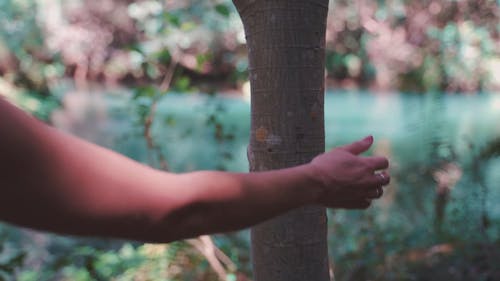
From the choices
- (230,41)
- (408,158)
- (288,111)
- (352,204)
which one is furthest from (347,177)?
(408,158)

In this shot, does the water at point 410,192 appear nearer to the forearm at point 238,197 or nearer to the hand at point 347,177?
the hand at point 347,177

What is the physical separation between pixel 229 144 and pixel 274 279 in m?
2.37

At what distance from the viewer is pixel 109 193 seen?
85 cm

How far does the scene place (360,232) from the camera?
363 centimetres

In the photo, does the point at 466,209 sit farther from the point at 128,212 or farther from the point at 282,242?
the point at 128,212

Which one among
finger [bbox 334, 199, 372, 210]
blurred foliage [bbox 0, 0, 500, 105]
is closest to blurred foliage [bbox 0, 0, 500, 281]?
blurred foliage [bbox 0, 0, 500, 105]

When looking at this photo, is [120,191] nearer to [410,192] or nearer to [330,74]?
[410,192]

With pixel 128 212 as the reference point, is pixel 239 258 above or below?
below

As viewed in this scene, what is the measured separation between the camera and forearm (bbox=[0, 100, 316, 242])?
806mm

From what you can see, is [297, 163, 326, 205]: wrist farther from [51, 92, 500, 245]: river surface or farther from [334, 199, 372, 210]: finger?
[51, 92, 500, 245]: river surface

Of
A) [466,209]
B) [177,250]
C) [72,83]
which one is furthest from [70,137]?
[72,83]

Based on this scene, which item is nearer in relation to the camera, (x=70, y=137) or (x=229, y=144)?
(x=70, y=137)

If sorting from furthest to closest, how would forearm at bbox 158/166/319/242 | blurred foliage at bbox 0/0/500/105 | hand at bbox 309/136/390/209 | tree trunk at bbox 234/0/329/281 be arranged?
1. blurred foliage at bbox 0/0/500/105
2. tree trunk at bbox 234/0/329/281
3. hand at bbox 309/136/390/209
4. forearm at bbox 158/166/319/242

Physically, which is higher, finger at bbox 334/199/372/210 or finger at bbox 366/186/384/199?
finger at bbox 366/186/384/199
